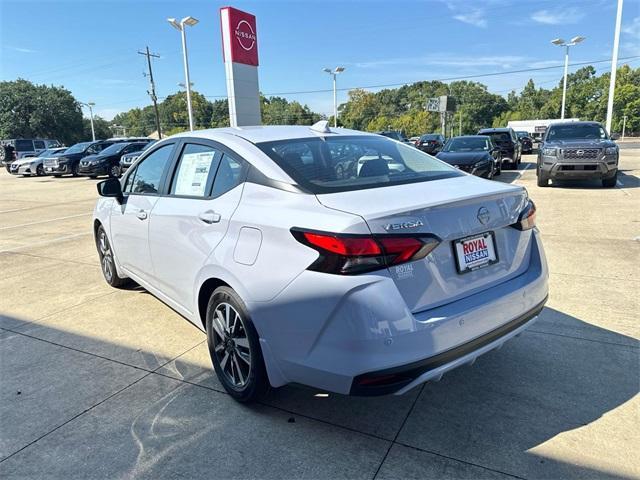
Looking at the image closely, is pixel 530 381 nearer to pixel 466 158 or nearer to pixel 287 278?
pixel 287 278

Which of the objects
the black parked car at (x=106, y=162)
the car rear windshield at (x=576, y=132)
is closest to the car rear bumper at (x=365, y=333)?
the car rear windshield at (x=576, y=132)

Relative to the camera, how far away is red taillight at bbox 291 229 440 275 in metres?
2.14

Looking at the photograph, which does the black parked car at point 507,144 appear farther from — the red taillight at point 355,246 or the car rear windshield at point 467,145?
the red taillight at point 355,246

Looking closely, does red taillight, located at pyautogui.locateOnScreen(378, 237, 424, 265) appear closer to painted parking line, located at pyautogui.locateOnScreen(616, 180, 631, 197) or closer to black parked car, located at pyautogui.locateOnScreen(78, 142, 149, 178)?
painted parking line, located at pyautogui.locateOnScreen(616, 180, 631, 197)

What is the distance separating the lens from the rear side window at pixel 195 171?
125 inches

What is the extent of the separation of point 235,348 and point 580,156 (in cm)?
1104

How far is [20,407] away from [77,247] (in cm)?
489

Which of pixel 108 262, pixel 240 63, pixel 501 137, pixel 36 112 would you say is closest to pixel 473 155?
pixel 501 137

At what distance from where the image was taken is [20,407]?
301cm

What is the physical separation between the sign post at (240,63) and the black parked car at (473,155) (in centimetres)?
757

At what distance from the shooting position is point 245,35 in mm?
17578

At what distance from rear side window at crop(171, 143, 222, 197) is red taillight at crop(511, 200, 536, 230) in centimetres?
192

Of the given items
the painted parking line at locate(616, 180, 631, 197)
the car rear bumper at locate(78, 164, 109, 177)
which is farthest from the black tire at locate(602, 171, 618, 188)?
the car rear bumper at locate(78, 164, 109, 177)

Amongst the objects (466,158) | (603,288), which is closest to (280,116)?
(466,158)
